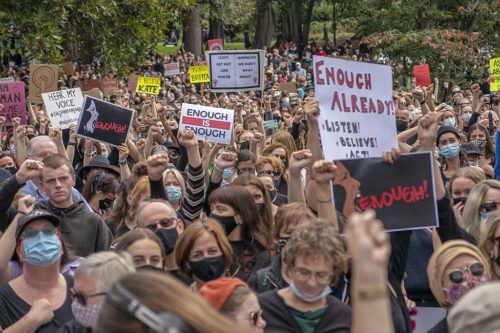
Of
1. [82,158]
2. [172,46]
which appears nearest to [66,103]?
[82,158]

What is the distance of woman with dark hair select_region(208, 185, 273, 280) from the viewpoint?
6.83 meters

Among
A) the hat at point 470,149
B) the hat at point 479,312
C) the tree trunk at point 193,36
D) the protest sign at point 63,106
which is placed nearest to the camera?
the hat at point 479,312

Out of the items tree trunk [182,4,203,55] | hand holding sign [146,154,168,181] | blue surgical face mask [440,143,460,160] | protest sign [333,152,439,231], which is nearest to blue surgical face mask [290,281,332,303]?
protest sign [333,152,439,231]

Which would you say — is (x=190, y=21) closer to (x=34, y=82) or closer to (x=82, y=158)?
(x=34, y=82)

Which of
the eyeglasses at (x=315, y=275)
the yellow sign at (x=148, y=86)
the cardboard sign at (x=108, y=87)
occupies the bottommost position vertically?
the cardboard sign at (x=108, y=87)

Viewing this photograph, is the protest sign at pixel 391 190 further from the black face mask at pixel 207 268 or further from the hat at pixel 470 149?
the hat at pixel 470 149

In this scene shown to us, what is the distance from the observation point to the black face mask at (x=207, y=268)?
568cm

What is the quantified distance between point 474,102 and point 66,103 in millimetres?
4986

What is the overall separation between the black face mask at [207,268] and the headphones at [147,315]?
256 centimetres

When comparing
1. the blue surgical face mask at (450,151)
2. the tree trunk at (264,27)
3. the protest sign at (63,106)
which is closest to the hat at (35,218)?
the blue surgical face mask at (450,151)

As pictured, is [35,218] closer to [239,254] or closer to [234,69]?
[239,254]

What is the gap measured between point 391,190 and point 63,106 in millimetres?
8191

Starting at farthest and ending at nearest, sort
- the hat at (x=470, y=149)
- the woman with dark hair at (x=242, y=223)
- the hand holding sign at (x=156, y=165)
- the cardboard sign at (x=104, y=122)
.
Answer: the cardboard sign at (x=104, y=122) → the hat at (x=470, y=149) → the hand holding sign at (x=156, y=165) → the woman with dark hair at (x=242, y=223)

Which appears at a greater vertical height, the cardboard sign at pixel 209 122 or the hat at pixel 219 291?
the hat at pixel 219 291
